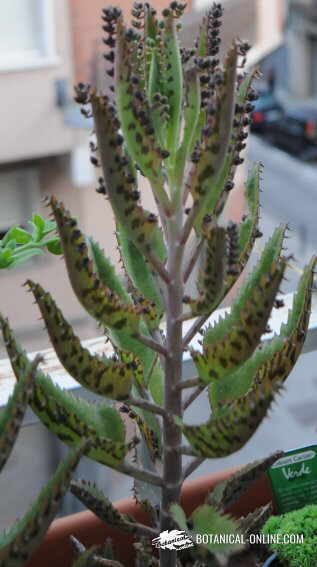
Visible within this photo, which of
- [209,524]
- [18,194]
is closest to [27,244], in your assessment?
[209,524]

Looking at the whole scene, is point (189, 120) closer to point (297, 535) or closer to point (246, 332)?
point (246, 332)

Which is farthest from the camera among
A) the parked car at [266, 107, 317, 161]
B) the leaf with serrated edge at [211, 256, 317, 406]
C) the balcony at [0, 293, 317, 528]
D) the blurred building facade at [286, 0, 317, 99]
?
the blurred building facade at [286, 0, 317, 99]

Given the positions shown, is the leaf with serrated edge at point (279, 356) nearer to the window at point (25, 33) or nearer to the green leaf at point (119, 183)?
the green leaf at point (119, 183)

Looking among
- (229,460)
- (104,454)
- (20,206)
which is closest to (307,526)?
(104,454)

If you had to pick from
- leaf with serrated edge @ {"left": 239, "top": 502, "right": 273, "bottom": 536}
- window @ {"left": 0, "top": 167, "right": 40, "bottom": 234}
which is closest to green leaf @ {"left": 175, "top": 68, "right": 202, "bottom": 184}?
leaf with serrated edge @ {"left": 239, "top": 502, "right": 273, "bottom": 536}

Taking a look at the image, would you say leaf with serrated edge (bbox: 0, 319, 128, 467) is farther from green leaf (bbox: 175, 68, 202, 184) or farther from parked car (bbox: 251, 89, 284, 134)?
parked car (bbox: 251, 89, 284, 134)

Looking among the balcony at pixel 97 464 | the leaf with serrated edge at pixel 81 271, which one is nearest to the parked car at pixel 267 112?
the balcony at pixel 97 464
